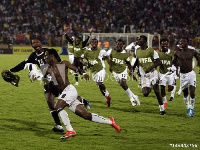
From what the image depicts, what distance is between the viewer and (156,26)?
52.7 m

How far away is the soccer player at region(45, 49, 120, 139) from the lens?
974 cm

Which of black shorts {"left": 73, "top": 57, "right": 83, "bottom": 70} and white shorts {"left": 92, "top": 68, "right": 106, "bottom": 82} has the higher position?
white shorts {"left": 92, "top": 68, "right": 106, "bottom": 82}

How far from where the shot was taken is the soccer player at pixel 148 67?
13.4 m

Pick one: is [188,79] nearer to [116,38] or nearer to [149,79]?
[149,79]

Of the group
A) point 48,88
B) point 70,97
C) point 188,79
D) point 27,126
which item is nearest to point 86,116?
point 70,97

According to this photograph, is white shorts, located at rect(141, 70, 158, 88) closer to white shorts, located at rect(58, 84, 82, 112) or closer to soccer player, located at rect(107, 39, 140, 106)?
soccer player, located at rect(107, 39, 140, 106)

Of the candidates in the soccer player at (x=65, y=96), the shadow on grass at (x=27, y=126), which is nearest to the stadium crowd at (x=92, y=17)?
the shadow on grass at (x=27, y=126)

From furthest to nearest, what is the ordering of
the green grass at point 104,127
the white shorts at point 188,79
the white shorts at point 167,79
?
the white shorts at point 167,79
the white shorts at point 188,79
the green grass at point 104,127

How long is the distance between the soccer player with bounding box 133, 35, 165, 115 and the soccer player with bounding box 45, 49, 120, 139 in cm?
345

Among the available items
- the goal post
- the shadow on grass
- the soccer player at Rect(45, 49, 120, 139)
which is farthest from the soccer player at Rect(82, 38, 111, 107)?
the goal post

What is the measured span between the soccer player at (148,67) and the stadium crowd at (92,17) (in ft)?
119

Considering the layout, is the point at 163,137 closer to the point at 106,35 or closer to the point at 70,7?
the point at 106,35

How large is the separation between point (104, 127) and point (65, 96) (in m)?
2.20

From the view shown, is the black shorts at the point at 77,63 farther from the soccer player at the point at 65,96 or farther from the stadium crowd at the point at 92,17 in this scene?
the stadium crowd at the point at 92,17
